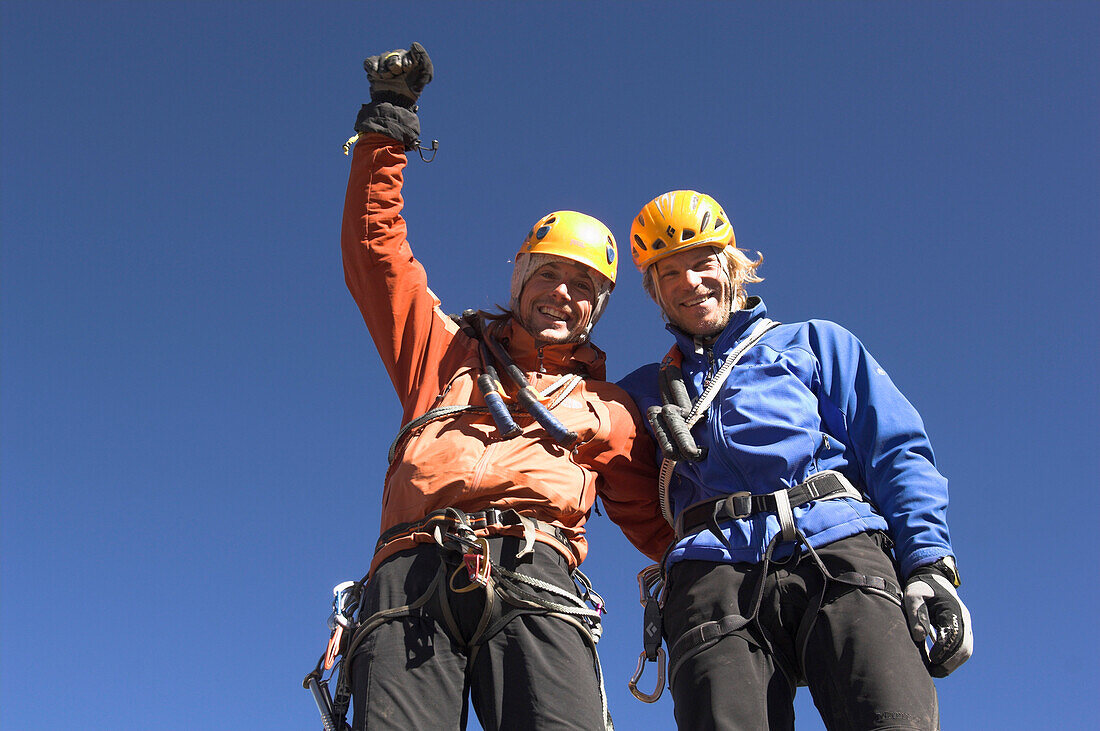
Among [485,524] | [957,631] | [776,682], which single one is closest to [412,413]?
[485,524]

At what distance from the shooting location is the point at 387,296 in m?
6.31

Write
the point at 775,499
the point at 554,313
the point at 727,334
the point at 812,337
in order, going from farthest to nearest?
1. the point at 554,313
2. the point at 727,334
3. the point at 812,337
4. the point at 775,499

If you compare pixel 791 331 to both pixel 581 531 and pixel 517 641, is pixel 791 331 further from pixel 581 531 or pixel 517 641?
pixel 517 641

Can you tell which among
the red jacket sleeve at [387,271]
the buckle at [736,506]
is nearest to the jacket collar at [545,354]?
the red jacket sleeve at [387,271]

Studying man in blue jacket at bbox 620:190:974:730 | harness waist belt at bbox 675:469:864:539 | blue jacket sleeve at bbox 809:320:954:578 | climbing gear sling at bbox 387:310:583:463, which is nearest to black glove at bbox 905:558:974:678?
man in blue jacket at bbox 620:190:974:730

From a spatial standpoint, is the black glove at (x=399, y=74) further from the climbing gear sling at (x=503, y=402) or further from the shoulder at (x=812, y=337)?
the shoulder at (x=812, y=337)

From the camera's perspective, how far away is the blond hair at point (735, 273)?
6.56 meters

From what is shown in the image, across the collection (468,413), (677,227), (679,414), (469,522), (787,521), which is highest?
(677,227)

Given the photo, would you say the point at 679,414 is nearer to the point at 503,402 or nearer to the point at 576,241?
the point at 503,402

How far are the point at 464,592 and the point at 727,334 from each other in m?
2.27

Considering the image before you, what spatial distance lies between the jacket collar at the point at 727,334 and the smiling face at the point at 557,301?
57 centimetres

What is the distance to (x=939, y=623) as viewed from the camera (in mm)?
4871

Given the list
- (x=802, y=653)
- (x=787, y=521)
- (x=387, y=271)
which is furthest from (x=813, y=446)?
(x=387, y=271)

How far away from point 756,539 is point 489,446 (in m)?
1.48
